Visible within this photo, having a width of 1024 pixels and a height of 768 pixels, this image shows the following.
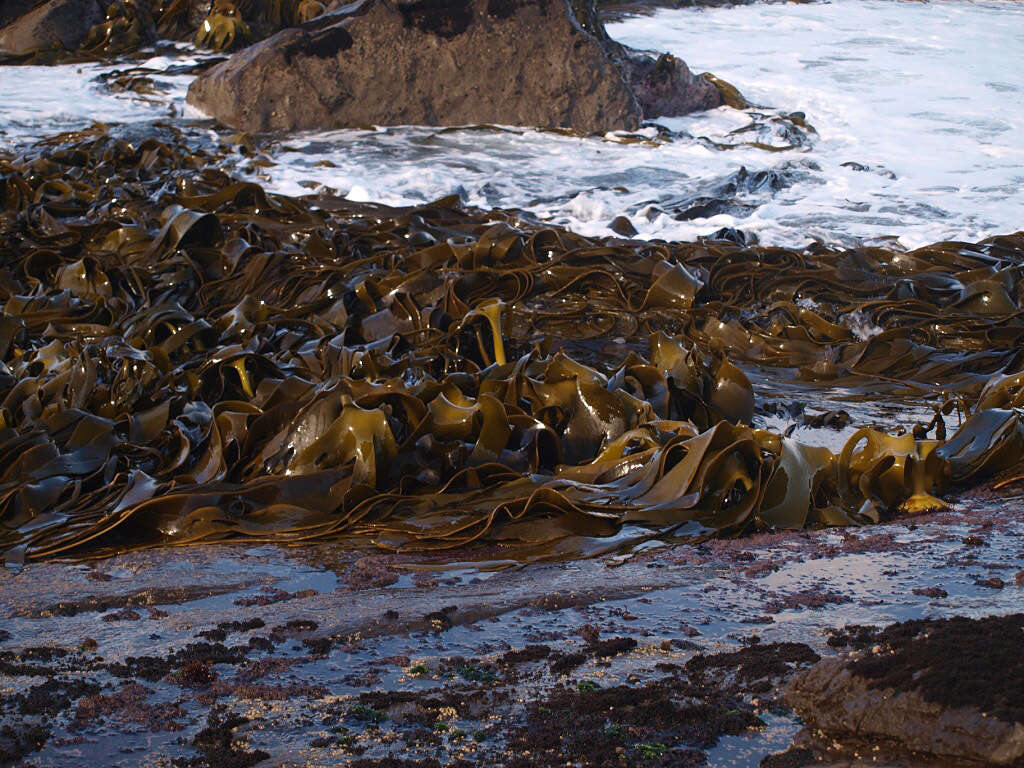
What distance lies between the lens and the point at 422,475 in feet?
9.58

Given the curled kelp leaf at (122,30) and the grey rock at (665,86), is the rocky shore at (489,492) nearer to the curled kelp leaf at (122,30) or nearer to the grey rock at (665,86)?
the grey rock at (665,86)

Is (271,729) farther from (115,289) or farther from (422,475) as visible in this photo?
(115,289)

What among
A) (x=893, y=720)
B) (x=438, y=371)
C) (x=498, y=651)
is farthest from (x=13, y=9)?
(x=893, y=720)

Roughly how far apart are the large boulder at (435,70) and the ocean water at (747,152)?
0.78 ft

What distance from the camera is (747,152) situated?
27.6ft

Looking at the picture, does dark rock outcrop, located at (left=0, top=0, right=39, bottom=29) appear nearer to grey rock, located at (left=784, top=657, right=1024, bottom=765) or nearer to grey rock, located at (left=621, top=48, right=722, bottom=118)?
grey rock, located at (left=621, top=48, right=722, bottom=118)

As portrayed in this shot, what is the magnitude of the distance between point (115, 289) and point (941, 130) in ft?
22.6

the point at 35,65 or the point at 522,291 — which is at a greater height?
the point at 35,65

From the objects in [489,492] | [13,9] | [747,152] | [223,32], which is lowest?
[489,492]

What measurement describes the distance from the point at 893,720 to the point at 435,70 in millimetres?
7849

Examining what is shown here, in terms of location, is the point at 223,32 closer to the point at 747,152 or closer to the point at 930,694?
the point at 747,152

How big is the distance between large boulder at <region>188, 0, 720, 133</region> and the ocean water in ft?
0.78

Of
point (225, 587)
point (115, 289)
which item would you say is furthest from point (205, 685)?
point (115, 289)

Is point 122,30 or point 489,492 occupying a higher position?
point 122,30
